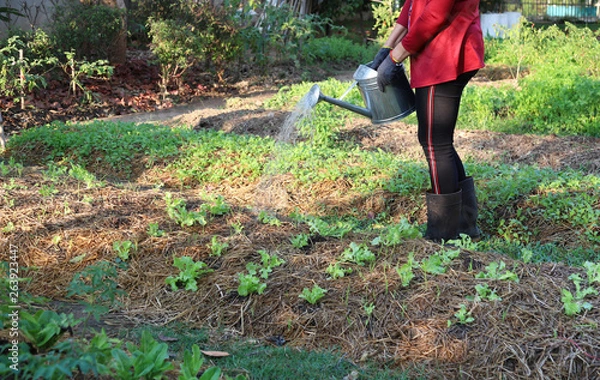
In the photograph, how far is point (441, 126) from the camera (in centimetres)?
359

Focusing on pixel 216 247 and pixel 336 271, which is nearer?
pixel 336 271

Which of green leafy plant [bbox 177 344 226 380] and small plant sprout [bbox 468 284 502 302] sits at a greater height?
green leafy plant [bbox 177 344 226 380]

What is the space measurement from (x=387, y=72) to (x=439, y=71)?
0.41 metres

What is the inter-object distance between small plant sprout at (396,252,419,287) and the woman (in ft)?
2.63

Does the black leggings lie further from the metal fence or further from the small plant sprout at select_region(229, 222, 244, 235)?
the metal fence

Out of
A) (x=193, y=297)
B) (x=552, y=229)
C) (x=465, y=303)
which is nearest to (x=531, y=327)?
(x=465, y=303)

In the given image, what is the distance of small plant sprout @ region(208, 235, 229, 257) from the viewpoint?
128 inches

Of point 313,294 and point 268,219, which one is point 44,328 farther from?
point 268,219

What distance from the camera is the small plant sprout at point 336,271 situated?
119 inches

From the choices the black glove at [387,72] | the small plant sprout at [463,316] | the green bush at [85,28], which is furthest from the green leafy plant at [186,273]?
the green bush at [85,28]

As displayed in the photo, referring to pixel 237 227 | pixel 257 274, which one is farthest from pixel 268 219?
pixel 257 274

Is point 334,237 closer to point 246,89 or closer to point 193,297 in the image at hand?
point 193,297

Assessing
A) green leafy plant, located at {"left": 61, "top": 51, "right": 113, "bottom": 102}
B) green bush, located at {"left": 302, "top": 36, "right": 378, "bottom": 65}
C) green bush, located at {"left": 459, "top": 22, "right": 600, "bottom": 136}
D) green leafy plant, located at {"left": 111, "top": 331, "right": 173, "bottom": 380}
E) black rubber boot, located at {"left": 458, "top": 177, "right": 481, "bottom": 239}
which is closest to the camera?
green leafy plant, located at {"left": 111, "top": 331, "right": 173, "bottom": 380}

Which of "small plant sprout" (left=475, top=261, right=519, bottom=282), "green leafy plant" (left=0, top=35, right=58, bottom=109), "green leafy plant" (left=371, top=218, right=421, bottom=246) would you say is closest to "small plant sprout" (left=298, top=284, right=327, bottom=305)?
"green leafy plant" (left=371, top=218, right=421, bottom=246)
